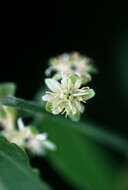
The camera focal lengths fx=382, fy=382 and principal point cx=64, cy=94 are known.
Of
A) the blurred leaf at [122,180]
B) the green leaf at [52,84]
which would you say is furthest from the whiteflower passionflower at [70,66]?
the blurred leaf at [122,180]

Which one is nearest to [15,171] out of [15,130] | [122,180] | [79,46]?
[15,130]

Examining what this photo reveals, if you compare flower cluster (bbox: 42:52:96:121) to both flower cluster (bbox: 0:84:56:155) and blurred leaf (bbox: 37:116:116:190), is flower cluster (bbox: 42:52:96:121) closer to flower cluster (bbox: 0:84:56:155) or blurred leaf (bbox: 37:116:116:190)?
flower cluster (bbox: 0:84:56:155)

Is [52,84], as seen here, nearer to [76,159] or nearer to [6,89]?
[6,89]

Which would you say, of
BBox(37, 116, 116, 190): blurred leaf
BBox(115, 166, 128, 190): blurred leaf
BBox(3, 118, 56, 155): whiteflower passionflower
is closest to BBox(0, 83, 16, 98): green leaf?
BBox(3, 118, 56, 155): whiteflower passionflower

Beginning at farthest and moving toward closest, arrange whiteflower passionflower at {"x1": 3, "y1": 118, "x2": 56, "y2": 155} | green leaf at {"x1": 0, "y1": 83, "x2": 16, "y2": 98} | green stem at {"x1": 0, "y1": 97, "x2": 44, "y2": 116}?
green leaf at {"x1": 0, "y1": 83, "x2": 16, "y2": 98}
whiteflower passionflower at {"x1": 3, "y1": 118, "x2": 56, "y2": 155}
green stem at {"x1": 0, "y1": 97, "x2": 44, "y2": 116}

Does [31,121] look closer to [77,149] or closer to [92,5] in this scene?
[77,149]
